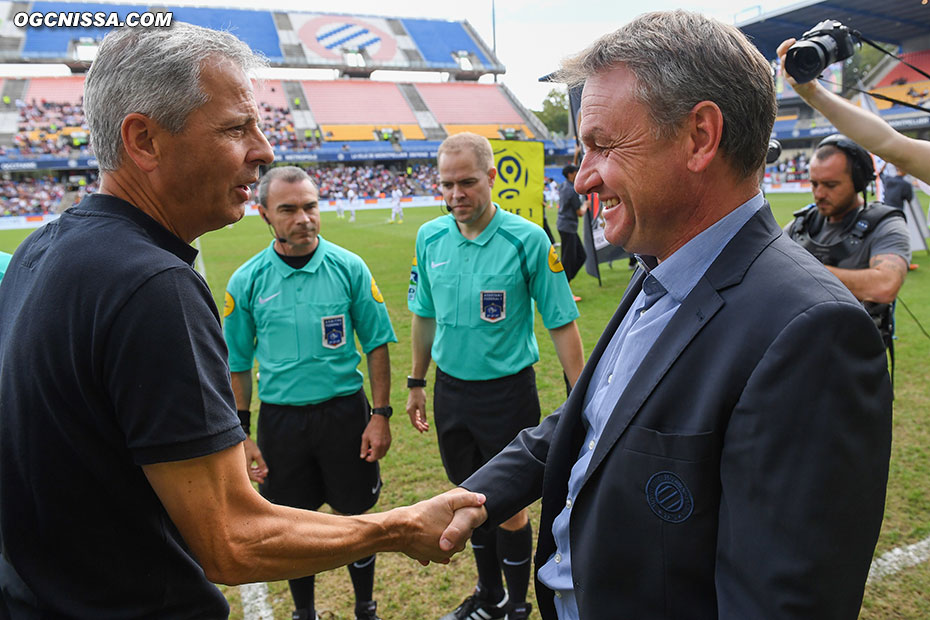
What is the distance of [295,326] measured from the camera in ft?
11.8

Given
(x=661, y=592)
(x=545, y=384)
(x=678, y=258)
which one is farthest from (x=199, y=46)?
(x=545, y=384)

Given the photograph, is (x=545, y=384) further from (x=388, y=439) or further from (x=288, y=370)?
(x=288, y=370)

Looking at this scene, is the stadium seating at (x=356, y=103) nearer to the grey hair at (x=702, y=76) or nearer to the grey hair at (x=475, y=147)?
the grey hair at (x=475, y=147)

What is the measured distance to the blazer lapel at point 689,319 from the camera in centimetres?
135

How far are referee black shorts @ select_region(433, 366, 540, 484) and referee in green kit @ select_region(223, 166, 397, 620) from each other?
41 cm

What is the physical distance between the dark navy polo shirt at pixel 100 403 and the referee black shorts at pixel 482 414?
2230 mm

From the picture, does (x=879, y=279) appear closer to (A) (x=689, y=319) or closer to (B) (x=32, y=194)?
(A) (x=689, y=319)

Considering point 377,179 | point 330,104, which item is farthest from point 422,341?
point 330,104

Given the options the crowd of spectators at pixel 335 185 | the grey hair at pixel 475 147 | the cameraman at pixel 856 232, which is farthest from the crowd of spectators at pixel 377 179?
the cameraman at pixel 856 232

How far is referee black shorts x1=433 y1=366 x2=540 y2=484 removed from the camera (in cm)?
364

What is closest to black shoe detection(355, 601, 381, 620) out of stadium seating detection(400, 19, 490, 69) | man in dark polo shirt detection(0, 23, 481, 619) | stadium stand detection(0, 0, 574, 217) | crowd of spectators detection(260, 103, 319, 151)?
man in dark polo shirt detection(0, 23, 481, 619)

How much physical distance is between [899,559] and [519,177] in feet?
18.1

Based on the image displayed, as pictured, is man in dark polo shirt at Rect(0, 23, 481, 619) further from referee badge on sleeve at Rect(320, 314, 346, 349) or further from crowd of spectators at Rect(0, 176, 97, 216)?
crowd of spectators at Rect(0, 176, 97, 216)

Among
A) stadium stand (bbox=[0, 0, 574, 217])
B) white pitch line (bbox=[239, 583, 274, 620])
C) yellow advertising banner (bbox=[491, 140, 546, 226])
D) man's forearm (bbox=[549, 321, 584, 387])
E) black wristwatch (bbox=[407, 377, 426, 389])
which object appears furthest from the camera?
stadium stand (bbox=[0, 0, 574, 217])
